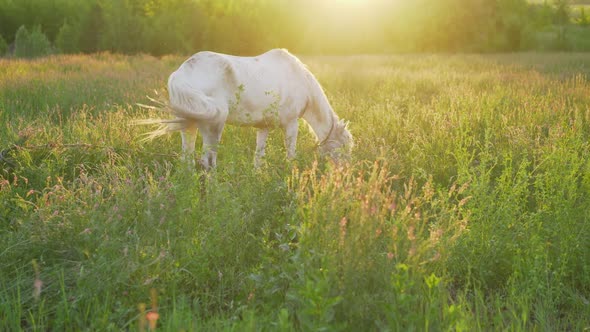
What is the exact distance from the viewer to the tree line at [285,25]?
34531 mm

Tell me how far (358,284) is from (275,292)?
1.72 ft

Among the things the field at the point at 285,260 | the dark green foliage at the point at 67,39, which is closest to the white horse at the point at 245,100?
the field at the point at 285,260

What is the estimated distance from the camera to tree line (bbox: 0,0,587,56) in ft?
113

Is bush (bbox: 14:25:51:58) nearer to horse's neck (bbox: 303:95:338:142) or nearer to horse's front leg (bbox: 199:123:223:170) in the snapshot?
horse's neck (bbox: 303:95:338:142)

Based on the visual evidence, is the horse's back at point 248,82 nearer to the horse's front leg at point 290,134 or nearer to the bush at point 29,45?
the horse's front leg at point 290,134

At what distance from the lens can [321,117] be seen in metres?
6.48

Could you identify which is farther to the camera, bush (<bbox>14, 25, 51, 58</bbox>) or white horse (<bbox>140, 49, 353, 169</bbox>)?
bush (<bbox>14, 25, 51, 58</bbox>)

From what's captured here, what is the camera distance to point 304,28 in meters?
41.8

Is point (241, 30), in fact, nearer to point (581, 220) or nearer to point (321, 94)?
point (321, 94)

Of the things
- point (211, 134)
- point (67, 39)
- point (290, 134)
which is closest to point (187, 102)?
point (211, 134)

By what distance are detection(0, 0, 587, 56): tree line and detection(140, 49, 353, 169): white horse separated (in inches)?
1163

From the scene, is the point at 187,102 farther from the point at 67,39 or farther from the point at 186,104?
the point at 67,39

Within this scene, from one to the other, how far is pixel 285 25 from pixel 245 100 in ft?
121

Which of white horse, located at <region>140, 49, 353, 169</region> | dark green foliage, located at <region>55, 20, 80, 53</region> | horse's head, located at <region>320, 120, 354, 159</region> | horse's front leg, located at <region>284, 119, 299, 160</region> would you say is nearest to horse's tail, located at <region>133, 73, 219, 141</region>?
white horse, located at <region>140, 49, 353, 169</region>
